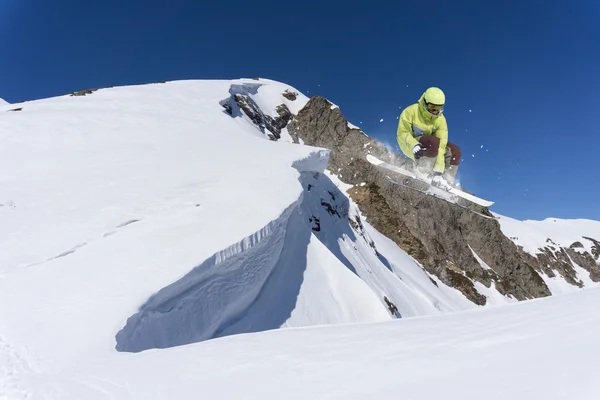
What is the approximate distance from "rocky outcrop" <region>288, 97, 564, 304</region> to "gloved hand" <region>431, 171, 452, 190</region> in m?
25.0

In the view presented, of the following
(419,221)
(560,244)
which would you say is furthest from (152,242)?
(560,244)

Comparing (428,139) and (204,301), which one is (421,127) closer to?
(428,139)

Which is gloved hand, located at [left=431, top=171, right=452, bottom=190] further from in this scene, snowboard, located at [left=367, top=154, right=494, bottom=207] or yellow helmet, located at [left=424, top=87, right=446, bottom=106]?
yellow helmet, located at [left=424, top=87, right=446, bottom=106]

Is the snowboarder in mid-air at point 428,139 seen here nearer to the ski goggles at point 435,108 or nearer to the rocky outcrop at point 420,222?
the ski goggles at point 435,108

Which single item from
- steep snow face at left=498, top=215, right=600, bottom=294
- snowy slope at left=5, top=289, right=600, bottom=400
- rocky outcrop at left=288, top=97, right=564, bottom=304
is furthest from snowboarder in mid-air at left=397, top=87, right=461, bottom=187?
steep snow face at left=498, top=215, right=600, bottom=294

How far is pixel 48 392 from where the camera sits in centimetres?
306

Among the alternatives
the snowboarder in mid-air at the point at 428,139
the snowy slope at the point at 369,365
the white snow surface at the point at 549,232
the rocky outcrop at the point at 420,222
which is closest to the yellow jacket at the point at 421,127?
the snowboarder in mid-air at the point at 428,139

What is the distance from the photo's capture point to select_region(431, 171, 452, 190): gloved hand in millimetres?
10234

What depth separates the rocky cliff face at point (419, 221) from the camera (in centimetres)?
3709

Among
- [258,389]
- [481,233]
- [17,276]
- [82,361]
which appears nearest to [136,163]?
[17,276]

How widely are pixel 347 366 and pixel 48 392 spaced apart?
233 cm

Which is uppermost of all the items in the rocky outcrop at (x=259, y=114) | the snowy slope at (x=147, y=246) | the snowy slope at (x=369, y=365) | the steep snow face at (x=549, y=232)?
the rocky outcrop at (x=259, y=114)

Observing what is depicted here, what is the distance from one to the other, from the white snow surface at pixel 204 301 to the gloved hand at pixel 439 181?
3.58 meters

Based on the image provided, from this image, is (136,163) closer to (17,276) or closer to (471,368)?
(17,276)
